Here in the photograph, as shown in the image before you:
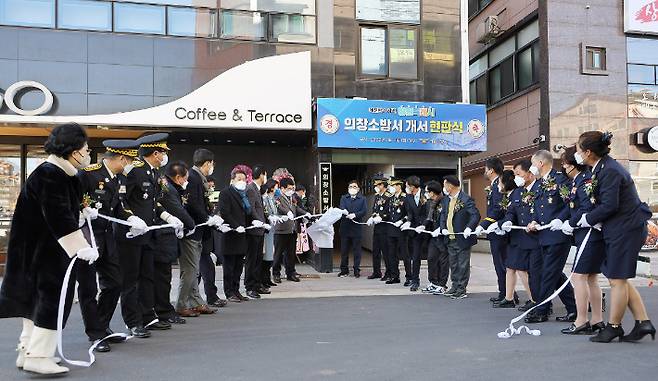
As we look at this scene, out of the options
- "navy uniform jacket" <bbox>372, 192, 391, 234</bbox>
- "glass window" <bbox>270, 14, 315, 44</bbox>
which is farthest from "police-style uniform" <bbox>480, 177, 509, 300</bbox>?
"glass window" <bbox>270, 14, 315, 44</bbox>

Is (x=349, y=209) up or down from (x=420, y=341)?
up

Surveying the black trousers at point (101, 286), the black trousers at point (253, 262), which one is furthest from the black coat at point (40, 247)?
the black trousers at point (253, 262)

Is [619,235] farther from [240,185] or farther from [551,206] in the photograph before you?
[240,185]

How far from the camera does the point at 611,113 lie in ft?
53.3

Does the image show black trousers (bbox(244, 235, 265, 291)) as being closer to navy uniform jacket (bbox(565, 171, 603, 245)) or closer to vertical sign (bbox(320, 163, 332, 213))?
vertical sign (bbox(320, 163, 332, 213))

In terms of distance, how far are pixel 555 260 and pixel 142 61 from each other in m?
9.31

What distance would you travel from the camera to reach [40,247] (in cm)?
469

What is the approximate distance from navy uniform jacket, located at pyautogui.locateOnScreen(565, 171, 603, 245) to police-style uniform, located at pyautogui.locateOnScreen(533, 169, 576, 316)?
1.22ft

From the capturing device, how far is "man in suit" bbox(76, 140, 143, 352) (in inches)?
213

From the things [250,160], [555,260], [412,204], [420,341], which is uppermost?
[250,160]

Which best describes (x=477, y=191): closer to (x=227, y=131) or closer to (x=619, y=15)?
(x=619, y=15)

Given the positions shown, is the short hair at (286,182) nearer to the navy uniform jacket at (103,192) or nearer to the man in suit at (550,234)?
the man in suit at (550,234)

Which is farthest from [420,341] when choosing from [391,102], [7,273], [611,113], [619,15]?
[619,15]

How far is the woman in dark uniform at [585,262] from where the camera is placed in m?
5.85
